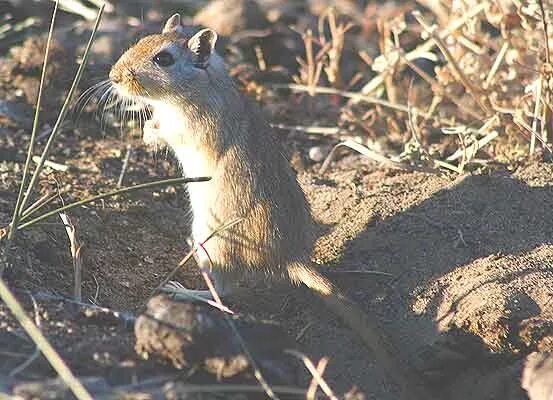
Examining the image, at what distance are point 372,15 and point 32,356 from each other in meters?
4.96

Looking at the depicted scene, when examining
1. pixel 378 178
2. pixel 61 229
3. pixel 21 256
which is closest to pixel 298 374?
pixel 21 256

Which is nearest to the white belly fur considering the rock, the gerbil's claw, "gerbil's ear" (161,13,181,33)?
the gerbil's claw

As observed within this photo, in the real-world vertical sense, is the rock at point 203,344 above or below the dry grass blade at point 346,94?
below

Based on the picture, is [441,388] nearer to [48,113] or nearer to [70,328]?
[70,328]

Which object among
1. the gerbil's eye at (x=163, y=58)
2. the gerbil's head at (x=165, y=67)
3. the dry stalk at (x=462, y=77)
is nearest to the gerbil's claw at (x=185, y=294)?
the gerbil's head at (x=165, y=67)

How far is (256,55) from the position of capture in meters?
6.83

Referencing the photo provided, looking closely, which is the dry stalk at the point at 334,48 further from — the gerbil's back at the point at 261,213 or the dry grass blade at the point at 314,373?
the dry grass blade at the point at 314,373

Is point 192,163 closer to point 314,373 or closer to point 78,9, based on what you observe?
point 314,373

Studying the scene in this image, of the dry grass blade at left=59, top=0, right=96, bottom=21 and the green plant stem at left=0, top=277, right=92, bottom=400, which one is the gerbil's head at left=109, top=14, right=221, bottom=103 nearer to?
the green plant stem at left=0, top=277, right=92, bottom=400

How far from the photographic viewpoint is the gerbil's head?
14.8ft

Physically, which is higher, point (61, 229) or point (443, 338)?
point (61, 229)

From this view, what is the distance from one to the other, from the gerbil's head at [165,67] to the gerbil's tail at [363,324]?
1040mm

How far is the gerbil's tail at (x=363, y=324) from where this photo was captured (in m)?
3.76

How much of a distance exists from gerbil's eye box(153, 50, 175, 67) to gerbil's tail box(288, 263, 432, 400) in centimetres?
114
